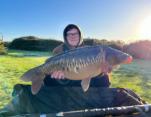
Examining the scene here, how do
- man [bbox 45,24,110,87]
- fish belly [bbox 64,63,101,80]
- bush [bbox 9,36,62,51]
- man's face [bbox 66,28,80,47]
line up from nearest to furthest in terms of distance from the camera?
1. fish belly [bbox 64,63,101,80]
2. man [bbox 45,24,110,87]
3. man's face [bbox 66,28,80,47]
4. bush [bbox 9,36,62,51]

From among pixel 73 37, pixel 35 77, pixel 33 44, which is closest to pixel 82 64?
pixel 35 77

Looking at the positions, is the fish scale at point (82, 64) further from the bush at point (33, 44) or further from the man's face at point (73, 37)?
the bush at point (33, 44)

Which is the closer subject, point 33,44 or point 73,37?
point 73,37

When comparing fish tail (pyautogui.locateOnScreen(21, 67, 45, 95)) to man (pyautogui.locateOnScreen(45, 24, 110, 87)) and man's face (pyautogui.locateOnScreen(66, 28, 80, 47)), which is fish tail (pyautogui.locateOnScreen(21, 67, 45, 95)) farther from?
man's face (pyautogui.locateOnScreen(66, 28, 80, 47))

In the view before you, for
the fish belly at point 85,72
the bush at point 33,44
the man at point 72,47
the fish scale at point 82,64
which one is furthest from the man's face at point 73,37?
the bush at point 33,44

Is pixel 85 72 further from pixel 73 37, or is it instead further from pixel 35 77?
pixel 73 37

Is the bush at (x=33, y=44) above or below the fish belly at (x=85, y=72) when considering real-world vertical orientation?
below

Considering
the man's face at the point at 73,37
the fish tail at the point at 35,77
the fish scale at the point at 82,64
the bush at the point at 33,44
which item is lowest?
the bush at the point at 33,44

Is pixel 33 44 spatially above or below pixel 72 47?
below

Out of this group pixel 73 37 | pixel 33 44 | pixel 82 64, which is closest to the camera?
pixel 82 64

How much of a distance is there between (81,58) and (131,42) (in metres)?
12.8

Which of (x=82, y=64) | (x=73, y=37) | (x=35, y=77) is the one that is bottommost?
(x=35, y=77)

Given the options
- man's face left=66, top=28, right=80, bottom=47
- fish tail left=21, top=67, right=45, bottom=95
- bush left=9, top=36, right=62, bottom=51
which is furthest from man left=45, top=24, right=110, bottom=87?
bush left=9, top=36, right=62, bottom=51

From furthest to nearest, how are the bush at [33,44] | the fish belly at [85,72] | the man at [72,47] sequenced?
the bush at [33,44] → the man at [72,47] → the fish belly at [85,72]
